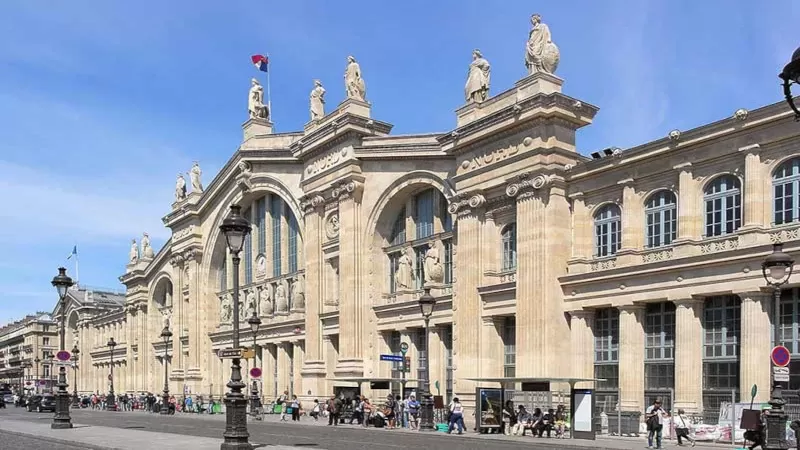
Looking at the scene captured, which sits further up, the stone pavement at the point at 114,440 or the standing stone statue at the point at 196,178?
the standing stone statue at the point at 196,178

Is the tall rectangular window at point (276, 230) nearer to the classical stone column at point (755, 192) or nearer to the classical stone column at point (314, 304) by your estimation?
the classical stone column at point (314, 304)

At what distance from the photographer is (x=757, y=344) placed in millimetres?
28234

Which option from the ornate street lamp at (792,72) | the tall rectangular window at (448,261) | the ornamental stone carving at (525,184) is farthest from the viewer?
the tall rectangular window at (448,261)

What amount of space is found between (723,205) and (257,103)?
4039cm

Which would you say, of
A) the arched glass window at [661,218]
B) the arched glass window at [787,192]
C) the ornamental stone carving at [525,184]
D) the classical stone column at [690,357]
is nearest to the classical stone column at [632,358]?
the classical stone column at [690,357]

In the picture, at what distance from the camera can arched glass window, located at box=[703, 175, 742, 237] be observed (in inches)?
1181

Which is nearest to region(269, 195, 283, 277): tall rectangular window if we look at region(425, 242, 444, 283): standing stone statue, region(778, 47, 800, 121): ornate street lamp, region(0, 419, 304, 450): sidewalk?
region(425, 242, 444, 283): standing stone statue

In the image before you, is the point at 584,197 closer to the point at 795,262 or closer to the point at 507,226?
the point at 507,226

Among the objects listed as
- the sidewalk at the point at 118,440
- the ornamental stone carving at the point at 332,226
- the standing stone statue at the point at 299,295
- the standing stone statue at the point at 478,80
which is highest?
the standing stone statue at the point at 478,80

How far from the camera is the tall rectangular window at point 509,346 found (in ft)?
128

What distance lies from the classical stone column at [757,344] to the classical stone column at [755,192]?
7.83 ft

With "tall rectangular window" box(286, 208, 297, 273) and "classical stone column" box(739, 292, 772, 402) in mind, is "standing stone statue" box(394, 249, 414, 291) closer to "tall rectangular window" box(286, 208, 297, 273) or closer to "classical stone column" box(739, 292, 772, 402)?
"tall rectangular window" box(286, 208, 297, 273)

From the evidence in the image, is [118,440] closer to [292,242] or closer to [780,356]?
[780,356]

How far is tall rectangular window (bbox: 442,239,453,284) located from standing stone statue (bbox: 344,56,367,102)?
11.0 m
